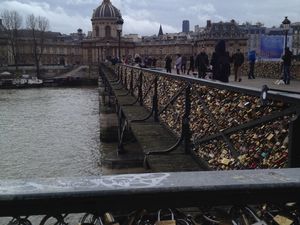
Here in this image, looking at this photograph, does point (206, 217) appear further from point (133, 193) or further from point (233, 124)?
point (233, 124)

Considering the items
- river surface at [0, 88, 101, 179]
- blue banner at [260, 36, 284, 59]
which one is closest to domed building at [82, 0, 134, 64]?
river surface at [0, 88, 101, 179]

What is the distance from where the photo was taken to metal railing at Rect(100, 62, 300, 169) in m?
3.62

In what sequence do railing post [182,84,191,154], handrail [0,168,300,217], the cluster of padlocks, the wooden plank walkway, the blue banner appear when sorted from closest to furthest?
handrail [0,168,300,217], the cluster of padlocks, the wooden plank walkway, railing post [182,84,191,154], the blue banner

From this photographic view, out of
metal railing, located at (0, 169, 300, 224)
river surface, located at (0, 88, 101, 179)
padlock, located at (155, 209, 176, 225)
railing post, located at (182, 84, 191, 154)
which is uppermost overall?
metal railing, located at (0, 169, 300, 224)

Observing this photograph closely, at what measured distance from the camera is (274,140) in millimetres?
3809

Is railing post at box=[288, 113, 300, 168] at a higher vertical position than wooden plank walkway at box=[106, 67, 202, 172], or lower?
higher

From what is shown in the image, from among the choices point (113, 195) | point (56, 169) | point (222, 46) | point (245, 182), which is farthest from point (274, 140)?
point (56, 169)

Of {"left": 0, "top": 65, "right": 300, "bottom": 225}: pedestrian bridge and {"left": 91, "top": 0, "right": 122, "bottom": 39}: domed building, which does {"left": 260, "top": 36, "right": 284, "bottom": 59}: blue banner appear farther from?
{"left": 91, "top": 0, "right": 122, "bottom": 39}: domed building

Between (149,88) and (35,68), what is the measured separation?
98414mm

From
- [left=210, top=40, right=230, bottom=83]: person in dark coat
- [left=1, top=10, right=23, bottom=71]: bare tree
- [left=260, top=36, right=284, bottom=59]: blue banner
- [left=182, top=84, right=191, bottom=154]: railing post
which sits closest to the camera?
[left=182, top=84, right=191, bottom=154]: railing post

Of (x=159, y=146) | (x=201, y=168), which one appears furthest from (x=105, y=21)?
(x=201, y=168)

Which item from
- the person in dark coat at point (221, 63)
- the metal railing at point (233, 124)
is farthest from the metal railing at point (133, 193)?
the person in dark coat at point (221, 63)

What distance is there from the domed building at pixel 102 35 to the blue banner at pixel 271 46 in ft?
339

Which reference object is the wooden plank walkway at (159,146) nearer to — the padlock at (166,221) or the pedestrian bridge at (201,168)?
the pedestrian bridge at (201,168)
